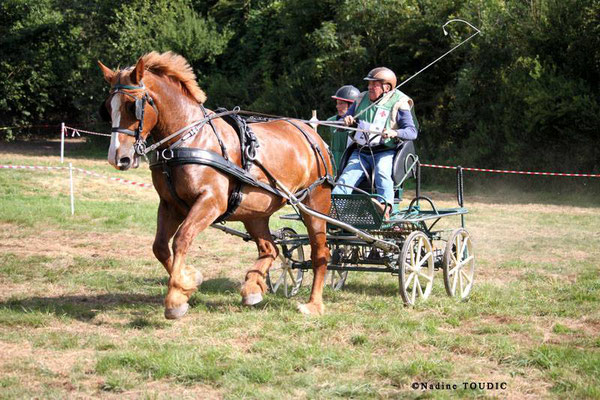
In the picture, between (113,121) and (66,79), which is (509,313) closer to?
(113,121)

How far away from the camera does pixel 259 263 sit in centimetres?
715

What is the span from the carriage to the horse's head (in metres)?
1.50

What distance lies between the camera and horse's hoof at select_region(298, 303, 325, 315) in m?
6.73

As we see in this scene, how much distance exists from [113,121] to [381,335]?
8.82ft

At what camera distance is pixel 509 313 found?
6.81 metres

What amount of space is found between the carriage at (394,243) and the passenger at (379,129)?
124 millimetres

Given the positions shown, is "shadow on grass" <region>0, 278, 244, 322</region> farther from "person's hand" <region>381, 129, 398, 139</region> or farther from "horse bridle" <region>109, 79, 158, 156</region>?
"person's hand" <region>381, 129, 398, 139</region>

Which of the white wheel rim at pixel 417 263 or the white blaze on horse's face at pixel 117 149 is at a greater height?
the white blaze on horse's face at pixel 117 149

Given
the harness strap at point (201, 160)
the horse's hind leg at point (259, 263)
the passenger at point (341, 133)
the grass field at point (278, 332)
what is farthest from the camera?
the passenger at point (341, 133)

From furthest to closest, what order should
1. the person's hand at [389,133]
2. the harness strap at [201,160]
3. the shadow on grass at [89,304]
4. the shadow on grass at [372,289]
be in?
1. the shadow on grass at [372,289]
2. the person's hand at [389,133]
3. the shadow on grass at [89,304]
4. the harness strap at [201,160]

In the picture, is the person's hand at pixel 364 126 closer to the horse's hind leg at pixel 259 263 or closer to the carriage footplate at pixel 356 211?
the carriage footplate at pixel 356 211

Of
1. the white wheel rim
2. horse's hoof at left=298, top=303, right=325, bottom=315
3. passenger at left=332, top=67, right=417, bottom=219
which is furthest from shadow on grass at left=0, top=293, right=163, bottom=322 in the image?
the white wheel rim

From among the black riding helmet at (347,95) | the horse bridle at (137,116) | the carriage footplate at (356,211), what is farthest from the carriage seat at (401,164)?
the horse bridle at (137,116)

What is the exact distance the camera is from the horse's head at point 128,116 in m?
5.90
